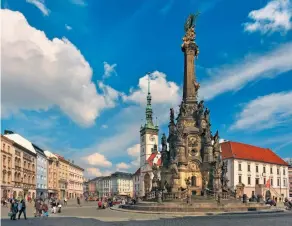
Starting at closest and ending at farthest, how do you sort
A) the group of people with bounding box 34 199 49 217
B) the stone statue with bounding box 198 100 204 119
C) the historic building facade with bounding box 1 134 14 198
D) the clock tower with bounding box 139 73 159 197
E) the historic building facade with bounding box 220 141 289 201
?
the group of people with bounding box 34 199 49 217, the stone statue with bounding box 198 100 204 119, the historic building facade with bounding box 1 134 14 198, the historic building facade with bounding box 220 141 289 201, the clock tower with bounding box 139 73 159 197

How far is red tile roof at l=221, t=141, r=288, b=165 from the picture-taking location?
7594 cm

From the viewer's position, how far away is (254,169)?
77750 mm

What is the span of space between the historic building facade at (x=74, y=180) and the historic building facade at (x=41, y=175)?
86.8 ft

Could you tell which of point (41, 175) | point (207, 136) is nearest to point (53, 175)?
point (41, 175)

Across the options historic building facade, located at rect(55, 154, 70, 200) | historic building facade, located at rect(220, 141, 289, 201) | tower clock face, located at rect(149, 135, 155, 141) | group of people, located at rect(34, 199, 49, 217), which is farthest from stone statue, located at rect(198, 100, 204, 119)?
tower clock face, located at rect(149, 135, 155, 141)

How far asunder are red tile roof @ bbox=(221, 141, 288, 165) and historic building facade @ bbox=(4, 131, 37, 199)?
39.9m

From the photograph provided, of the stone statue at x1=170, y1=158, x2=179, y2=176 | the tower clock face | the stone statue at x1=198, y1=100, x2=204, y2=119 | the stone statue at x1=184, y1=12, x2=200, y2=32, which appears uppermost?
the stone statue at x1=184, y1=12, x2=200, y2=32

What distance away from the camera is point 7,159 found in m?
58.9

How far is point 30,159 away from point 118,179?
128 metres

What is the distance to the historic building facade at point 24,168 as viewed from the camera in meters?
64.0

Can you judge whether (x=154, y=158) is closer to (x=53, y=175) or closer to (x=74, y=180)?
(x=74, y=180)

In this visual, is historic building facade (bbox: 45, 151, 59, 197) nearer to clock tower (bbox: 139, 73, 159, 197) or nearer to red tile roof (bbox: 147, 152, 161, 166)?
red tile roof (bbox: 147, 152, 161, 166)

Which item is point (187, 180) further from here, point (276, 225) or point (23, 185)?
point (23, 185)

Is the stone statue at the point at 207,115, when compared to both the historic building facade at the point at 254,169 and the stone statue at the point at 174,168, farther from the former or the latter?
the historic building facade at the point at 254,169
